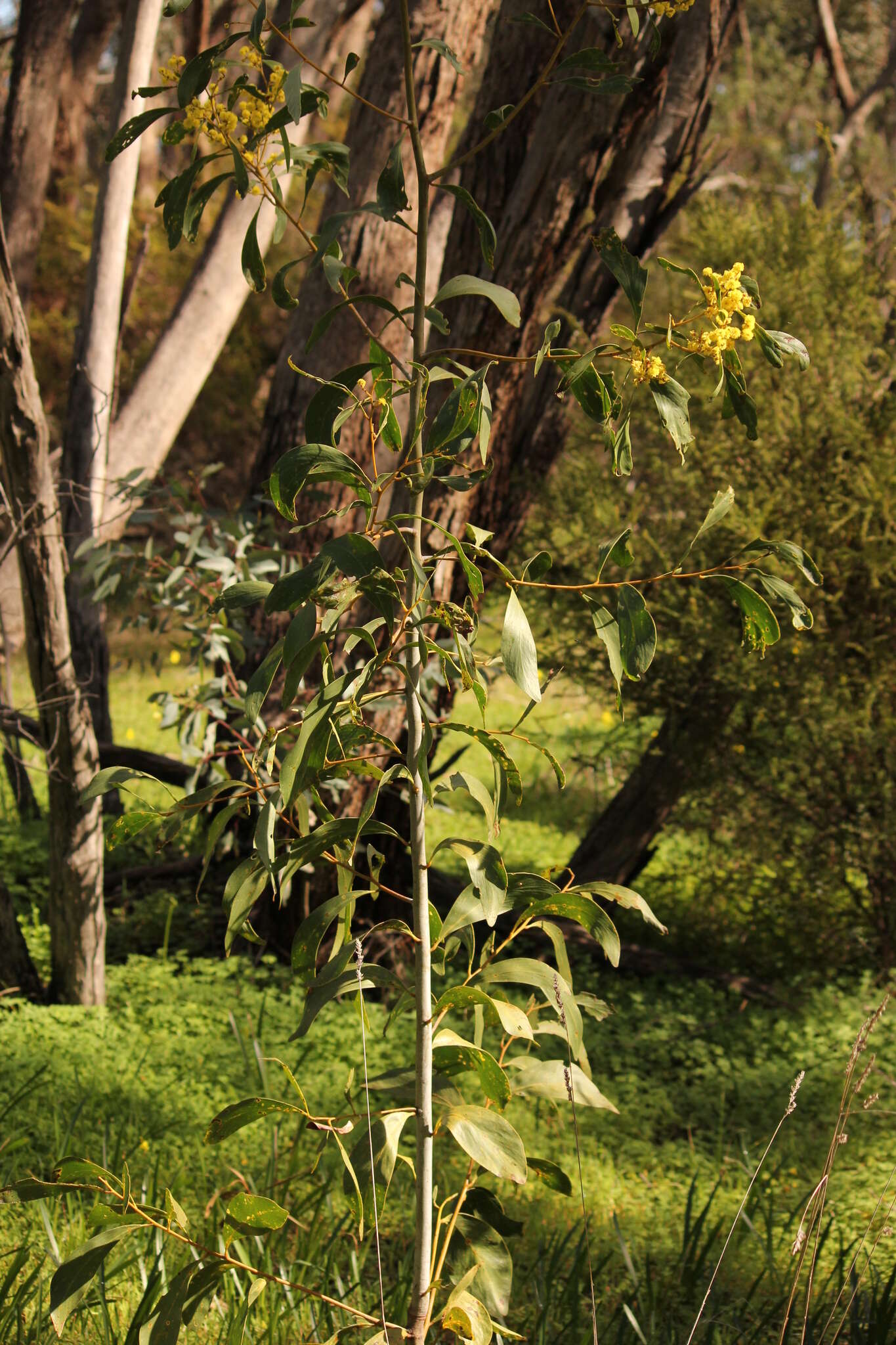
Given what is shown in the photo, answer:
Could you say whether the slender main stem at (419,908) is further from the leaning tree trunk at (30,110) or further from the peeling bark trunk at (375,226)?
the leaning tree trunk at (30,110)

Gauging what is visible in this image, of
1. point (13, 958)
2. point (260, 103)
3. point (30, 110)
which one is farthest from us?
point (30, 110)

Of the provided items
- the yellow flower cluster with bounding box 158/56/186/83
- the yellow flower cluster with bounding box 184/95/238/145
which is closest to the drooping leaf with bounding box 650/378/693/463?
the yellow flower cluster with bounding box 184/95/238/145

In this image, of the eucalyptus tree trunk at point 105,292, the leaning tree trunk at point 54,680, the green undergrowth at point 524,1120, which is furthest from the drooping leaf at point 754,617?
the eucalyptus tree trunk at point 105,292

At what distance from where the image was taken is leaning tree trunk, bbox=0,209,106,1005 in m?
2.80

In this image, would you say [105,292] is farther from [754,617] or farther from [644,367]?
[754,617]

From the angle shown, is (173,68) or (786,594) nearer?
(786,594)

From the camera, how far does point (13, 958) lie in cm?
337

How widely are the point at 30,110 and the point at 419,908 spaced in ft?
26.1

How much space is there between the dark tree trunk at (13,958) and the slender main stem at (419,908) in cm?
221

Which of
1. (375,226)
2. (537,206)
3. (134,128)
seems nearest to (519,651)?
(134,128)

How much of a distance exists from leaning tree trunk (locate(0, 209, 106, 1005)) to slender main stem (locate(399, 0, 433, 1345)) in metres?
1.65

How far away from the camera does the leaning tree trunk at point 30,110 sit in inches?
298

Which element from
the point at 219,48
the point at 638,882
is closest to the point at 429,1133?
the point at 219,48

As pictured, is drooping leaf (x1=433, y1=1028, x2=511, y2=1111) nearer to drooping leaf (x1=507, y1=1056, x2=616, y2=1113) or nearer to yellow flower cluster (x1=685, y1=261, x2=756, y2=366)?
drooping leaf (x1=507, y1=1056, x2=616, y2=1113)
